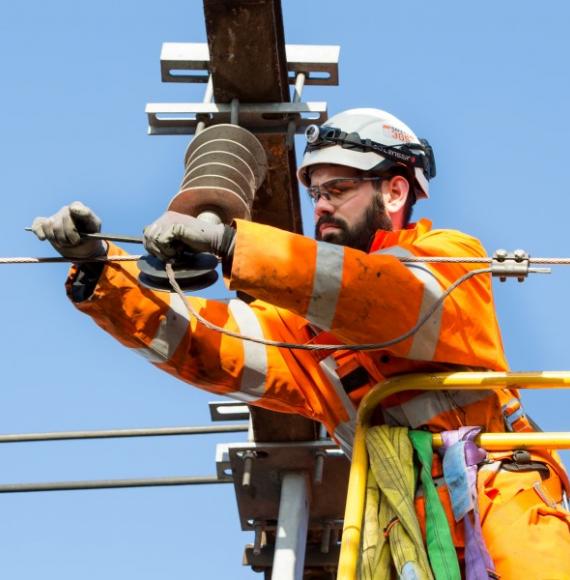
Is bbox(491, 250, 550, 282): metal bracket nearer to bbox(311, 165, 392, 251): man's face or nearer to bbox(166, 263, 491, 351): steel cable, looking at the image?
bbox(166, 263, 491, 351): steel cable

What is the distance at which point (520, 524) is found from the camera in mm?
4859

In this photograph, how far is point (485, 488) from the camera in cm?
500

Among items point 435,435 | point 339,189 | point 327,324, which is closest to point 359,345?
point 327,324

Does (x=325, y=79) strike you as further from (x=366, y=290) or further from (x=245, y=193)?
(x=366, y=290)

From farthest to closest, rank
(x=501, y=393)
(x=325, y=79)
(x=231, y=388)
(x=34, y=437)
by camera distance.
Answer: (x=34, y=437) < (x=325, y=79) < (x=231, y=388) < (x=501, y=393)

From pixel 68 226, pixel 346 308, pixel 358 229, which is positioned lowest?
pixel 358 229

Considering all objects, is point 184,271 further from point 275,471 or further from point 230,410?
point 230,410

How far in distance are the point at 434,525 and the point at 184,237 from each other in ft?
3.81

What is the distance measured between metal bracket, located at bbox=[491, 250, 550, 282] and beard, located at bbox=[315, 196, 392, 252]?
42.0 inches

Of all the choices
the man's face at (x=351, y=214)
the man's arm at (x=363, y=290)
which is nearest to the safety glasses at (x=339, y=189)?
the man's face at (x=351, y=214)

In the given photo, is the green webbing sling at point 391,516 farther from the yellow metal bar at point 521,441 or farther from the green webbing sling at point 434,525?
the yellow metal bar at point 521,441

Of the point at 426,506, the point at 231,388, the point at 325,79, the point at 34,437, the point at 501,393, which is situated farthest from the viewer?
the point at 34,437

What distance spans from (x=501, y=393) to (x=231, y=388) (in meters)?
1.02

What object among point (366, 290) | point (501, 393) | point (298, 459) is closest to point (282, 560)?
point (298, 459)
